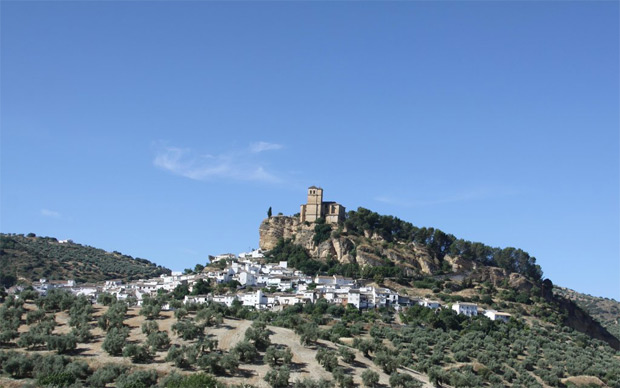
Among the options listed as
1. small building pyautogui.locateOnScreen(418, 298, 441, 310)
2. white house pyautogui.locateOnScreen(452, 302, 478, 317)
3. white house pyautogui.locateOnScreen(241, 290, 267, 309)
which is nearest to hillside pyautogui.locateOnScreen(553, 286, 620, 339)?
white house pyautogui.locateOnScreen(452, 302, 478, 317)

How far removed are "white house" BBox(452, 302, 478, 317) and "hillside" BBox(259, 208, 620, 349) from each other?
7.68 metres

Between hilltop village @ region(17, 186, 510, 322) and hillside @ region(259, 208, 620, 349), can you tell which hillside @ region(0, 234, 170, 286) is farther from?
hillside @ region(259, 208, 620, 349)

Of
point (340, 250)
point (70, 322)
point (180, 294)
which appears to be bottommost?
point (70, 322)

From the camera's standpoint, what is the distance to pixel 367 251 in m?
91.8

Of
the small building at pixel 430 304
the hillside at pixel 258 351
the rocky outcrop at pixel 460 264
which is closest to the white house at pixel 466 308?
the small building at pixel 430 304

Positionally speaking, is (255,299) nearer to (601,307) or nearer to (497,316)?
(497,316)

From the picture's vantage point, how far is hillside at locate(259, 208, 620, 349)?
287 ft

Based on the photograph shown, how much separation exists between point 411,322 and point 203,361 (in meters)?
33.6

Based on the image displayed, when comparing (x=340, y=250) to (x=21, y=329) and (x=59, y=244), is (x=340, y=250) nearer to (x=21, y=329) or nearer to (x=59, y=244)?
(x=21, y=329)

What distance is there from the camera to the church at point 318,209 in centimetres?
10069

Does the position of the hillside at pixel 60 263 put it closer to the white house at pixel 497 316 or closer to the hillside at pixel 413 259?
the hillside at pixel 413 259

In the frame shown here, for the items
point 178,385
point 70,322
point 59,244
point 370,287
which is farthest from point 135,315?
point 59,244

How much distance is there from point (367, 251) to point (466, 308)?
1860cm

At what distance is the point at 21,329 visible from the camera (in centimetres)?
4634
